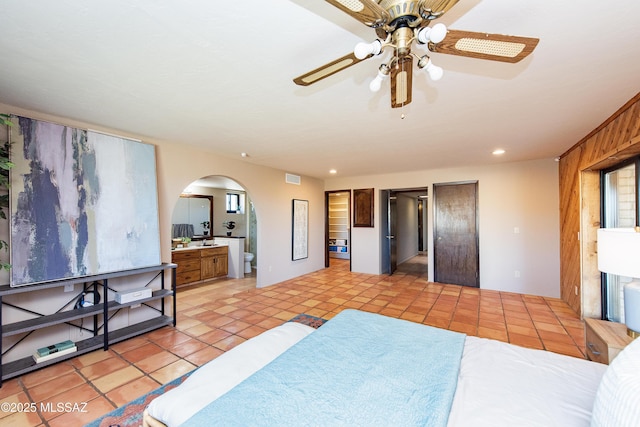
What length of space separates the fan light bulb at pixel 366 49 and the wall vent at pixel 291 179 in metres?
4.63

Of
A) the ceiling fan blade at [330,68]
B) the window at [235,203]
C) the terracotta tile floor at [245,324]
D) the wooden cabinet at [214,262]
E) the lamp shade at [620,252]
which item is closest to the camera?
the ceiling fan blade at [330,68]

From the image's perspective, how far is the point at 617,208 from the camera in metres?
2.96

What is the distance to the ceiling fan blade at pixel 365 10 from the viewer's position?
0.90 metres

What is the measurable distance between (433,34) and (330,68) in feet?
1.56

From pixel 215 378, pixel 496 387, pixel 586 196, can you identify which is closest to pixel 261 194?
pixel 215 378

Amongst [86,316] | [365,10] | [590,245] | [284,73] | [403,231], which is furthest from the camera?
[403,231]

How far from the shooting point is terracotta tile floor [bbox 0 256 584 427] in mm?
2018

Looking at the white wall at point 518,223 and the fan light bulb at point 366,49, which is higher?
the fan light bulb at point 366,49

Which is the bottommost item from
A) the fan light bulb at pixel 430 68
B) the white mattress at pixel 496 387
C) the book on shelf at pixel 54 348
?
the book on shelf at pixel 54 348

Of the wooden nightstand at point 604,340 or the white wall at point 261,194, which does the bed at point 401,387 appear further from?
the white wall at point 261,194

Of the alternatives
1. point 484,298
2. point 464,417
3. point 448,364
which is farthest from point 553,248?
point 464,417

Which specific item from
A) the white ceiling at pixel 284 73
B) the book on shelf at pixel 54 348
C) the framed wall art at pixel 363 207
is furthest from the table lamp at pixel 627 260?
the framed wall art at pixel 363 207

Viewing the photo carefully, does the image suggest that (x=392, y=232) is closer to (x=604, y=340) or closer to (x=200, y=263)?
(x=200, y=263)

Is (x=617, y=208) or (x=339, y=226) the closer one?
(x=617, y=208)
